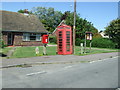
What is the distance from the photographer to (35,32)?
28.0 m

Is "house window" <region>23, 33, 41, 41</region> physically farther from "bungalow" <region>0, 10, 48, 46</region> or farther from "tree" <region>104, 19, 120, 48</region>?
"tree" <region>104, 19, 120, 48</region>

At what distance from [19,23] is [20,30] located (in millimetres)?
2164

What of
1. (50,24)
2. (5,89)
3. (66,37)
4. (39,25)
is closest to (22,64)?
(5,89)

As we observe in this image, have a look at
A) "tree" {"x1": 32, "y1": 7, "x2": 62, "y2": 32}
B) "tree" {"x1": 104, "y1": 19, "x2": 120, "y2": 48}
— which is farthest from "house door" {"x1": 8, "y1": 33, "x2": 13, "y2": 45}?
"tree" {"x1": 32, "y1": 7, "x2": 62, "y2": 32}

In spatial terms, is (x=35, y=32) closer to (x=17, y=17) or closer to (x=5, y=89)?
(x=17, y=17)

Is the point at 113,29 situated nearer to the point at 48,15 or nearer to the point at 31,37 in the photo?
the point at 31,37

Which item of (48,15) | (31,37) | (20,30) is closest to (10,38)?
(20,30)

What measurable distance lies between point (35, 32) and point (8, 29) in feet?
16.1

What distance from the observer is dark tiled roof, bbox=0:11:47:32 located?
26172 mm

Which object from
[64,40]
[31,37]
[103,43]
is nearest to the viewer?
[64,40]

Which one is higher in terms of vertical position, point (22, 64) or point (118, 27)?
point (118, 27)

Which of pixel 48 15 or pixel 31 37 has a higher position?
pixel 48 15

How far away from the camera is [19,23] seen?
28.0m

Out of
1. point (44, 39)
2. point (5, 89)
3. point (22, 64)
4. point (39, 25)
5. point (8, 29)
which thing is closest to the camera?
point (5, 89)
